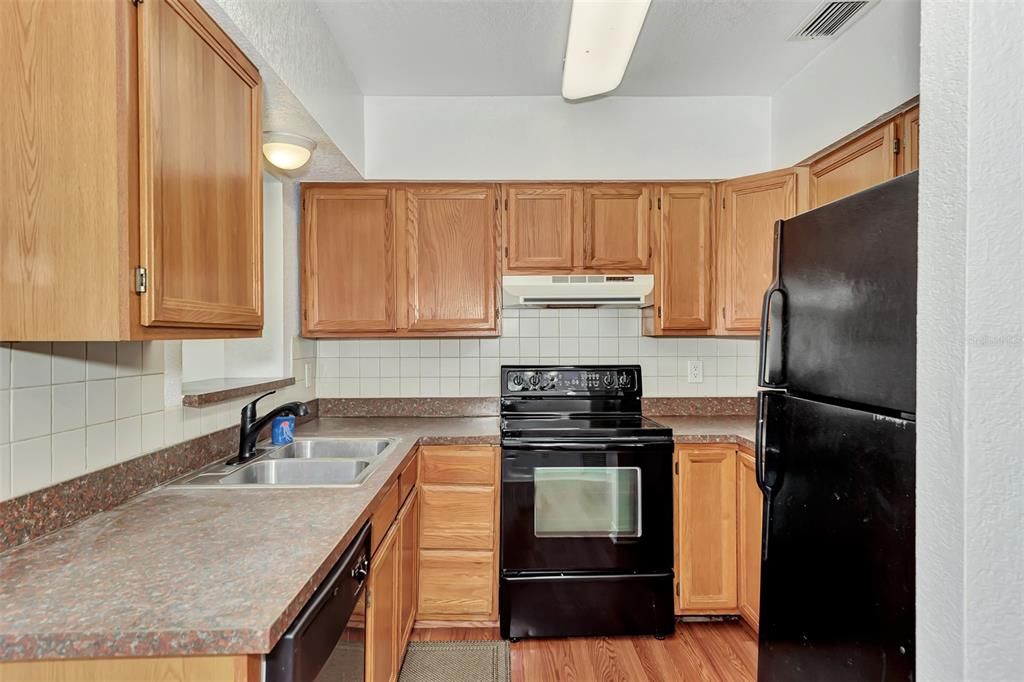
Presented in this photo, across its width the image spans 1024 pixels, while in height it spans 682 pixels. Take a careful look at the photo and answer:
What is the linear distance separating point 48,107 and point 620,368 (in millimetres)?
2472

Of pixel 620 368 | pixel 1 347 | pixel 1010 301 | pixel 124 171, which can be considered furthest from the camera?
pixel 620 368

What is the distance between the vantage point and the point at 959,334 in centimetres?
64

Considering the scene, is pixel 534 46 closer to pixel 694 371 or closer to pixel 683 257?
pixel 683 257

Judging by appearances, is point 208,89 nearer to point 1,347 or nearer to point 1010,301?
point 1,347

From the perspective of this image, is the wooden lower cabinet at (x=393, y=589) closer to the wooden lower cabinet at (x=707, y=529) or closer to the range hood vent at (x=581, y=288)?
the range hood vent at (x=581, y=288)

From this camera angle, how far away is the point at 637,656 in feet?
7.18

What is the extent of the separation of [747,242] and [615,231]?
0.63 m

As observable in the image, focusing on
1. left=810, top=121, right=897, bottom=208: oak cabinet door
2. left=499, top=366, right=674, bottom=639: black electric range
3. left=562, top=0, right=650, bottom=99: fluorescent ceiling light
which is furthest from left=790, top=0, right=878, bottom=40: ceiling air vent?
left=499, top=366, right=674, bottom=639: black electric range

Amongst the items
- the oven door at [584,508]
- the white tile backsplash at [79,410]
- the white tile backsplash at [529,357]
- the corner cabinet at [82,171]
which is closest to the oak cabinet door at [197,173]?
the corner cabinet at [82,171]

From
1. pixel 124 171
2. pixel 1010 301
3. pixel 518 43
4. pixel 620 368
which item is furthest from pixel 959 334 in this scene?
pixel 620 368

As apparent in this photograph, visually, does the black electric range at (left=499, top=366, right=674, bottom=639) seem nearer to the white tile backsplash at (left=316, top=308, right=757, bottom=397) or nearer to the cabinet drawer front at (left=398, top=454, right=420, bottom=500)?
the cabinet drawer front at (left=398, top=454, right=420, bottom=500)

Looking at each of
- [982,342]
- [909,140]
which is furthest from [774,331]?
[909,140]

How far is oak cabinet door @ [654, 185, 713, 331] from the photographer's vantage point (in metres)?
2.68

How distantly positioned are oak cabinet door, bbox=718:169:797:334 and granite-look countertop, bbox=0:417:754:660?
6.30 ft
